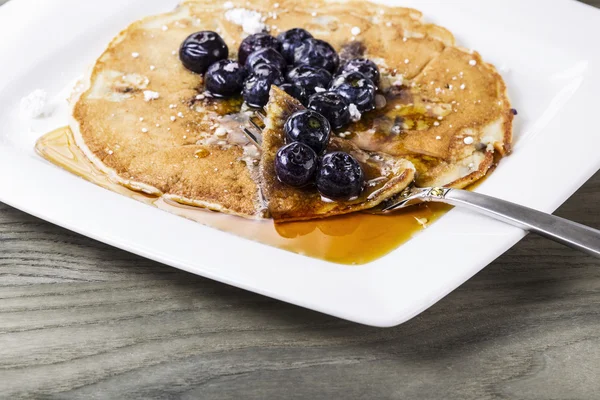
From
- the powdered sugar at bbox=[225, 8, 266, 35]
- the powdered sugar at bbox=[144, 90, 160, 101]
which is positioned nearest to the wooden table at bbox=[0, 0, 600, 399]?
the powdered sugar at bbox=[144, 90, 160, 101]

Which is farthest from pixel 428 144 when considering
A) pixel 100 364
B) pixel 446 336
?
pixel 100 364

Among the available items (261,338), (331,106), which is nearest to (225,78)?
(331,106)

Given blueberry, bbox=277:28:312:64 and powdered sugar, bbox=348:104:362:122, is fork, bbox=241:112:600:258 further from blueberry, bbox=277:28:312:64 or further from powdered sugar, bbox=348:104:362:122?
blueberry, bbox=277:28:312:64

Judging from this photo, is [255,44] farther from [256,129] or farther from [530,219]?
[530,219]

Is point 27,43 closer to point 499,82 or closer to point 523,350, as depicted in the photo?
point 499,82

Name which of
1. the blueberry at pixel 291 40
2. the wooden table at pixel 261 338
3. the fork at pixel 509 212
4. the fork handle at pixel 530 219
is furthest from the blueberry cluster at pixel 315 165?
the blueberry at pixel 291 40

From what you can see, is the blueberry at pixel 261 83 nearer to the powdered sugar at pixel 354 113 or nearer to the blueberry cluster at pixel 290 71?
the blueberry cluster at pixel 290 71
